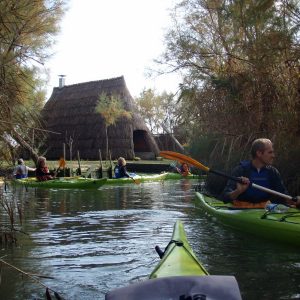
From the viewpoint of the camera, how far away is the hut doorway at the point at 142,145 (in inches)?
1443

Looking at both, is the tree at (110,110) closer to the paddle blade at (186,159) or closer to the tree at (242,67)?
the tree at (242,67)

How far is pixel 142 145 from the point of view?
38.7 m

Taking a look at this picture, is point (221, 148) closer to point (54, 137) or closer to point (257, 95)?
point (257, 95)

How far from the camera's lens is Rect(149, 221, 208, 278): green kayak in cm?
350

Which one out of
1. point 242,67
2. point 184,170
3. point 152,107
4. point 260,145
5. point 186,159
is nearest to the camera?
point 260,145

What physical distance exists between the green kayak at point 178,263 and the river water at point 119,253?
755 mm

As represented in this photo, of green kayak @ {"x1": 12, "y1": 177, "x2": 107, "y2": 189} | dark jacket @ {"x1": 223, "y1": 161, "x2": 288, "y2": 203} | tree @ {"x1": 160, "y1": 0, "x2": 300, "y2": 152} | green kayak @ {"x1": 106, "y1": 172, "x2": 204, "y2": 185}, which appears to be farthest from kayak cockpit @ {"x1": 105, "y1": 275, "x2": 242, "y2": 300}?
green kayak @ {"x1": 106, "y1": 172, "x2": 204, "y2": 185}

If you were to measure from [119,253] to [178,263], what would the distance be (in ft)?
8.37

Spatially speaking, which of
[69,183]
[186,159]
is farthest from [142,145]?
[186,159]

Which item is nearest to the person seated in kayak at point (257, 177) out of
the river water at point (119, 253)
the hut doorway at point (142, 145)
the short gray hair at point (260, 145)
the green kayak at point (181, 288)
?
the short gray hair at point (260, 145)

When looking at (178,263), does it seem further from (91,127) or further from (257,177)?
(91,127)

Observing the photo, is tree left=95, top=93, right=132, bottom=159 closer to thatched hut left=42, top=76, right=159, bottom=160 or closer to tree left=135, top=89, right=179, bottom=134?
thatched hut left=42, top=76, right=159, bottom=160

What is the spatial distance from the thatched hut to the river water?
2379cm

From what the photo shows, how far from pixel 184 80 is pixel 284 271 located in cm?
979
